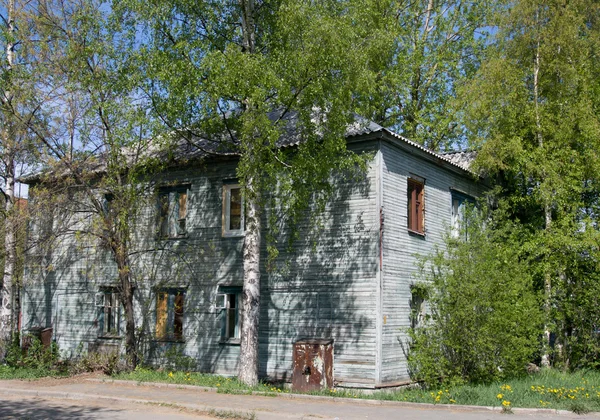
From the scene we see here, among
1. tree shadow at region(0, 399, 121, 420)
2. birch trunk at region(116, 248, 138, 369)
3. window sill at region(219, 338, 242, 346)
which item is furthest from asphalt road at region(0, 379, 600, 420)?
window sill at region(219, 338, 242, 346)

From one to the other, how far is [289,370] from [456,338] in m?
4.67

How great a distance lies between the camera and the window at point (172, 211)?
2116cm

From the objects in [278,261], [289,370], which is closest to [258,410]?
[289,370]

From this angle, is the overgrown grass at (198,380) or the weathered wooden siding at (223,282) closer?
the overgrown grass at (198,380)

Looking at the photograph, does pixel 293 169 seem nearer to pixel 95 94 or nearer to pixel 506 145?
pixel 95 94

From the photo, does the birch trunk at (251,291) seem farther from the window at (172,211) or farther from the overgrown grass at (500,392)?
the window at (172,211)

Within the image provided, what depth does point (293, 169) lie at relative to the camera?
16.2m

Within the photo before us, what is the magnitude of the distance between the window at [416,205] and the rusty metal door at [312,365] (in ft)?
15.3

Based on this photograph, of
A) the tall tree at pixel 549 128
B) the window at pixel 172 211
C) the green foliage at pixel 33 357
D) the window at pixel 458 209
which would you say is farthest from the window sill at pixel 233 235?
the tall tree at pixel 549 128

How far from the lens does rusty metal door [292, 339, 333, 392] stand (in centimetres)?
1600

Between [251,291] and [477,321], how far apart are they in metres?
5.70

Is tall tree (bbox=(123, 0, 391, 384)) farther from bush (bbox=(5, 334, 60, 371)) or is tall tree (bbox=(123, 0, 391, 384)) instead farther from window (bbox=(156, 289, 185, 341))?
bush (bbox=(5, 334, 60, 371))

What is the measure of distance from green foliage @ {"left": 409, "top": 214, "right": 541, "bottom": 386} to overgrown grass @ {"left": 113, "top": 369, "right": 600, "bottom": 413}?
60cm

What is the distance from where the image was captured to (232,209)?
795 inches
